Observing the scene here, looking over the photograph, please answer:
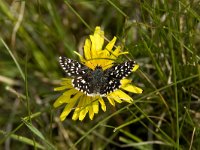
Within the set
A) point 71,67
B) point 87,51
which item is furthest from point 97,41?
point 71,67

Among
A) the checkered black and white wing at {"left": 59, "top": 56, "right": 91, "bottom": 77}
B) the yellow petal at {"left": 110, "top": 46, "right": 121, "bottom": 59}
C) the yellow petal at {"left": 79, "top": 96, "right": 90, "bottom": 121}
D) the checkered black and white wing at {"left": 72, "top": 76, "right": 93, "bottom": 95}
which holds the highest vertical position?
the yellow petal at {"left": 110, "top": 46, "right": 121, "bottom": 59}

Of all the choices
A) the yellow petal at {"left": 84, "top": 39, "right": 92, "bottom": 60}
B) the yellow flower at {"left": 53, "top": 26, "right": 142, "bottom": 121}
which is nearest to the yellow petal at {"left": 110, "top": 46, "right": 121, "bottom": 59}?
the yellow flower at {"left": 53, "top": 26, "right": 142, "bottom": 121}

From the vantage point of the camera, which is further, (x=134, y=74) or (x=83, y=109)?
(x=134, y=74)

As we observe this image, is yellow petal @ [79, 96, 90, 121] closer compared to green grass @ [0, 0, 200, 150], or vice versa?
yellow petal @ [79, 96, 90, 121]

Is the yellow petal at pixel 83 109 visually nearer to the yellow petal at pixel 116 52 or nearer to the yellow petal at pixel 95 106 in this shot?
the yellow petal at pixel 95 106

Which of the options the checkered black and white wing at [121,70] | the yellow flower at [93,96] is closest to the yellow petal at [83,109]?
the yellow flower at [93,96]

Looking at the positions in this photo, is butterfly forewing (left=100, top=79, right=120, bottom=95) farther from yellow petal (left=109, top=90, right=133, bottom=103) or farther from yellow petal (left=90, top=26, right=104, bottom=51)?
yellow petal (left=90, top=26, right=104, bottom=51)

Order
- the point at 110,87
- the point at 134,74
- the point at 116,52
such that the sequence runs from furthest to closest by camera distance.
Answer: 1. the point at 134,74
2. the point at 116,52
3. the point at 110,87

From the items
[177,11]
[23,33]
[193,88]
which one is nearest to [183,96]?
[193,88]

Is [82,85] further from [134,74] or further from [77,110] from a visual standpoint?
[134,74]
